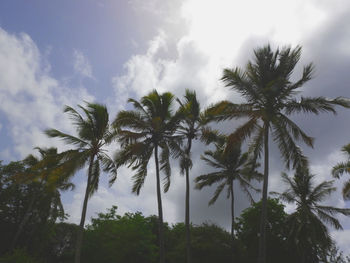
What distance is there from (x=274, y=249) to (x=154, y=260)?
11.0 m

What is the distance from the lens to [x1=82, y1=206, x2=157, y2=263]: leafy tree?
78.0 ft

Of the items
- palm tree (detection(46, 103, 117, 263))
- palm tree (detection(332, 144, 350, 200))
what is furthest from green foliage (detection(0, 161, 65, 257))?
palm tree (detection(332, 144, 350, 200))

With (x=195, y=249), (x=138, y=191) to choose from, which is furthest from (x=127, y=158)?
(x=195, y=249)

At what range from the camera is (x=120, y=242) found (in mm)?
23859

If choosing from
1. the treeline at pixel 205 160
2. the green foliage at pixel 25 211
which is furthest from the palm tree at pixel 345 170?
the green foliage at pixel 25 211

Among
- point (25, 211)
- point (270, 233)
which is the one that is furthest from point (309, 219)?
point (25, 211)

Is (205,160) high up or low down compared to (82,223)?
up

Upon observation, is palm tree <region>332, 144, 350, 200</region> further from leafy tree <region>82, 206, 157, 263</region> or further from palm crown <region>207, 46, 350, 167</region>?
leafy tree <region>82, 206, 157, 263</region>

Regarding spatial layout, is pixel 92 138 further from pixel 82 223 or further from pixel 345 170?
pixel 345 170

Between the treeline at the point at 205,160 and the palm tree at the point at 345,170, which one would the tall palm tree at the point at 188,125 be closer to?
the treeline at the point at 205,160

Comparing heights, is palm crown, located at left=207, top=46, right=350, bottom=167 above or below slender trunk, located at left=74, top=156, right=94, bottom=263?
above

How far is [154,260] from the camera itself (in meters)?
24.9

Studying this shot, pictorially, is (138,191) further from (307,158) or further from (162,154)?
(307,158)

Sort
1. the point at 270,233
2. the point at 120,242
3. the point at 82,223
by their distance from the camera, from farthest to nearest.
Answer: the point at 270,233, the point at 120,242, the point at 82,223
